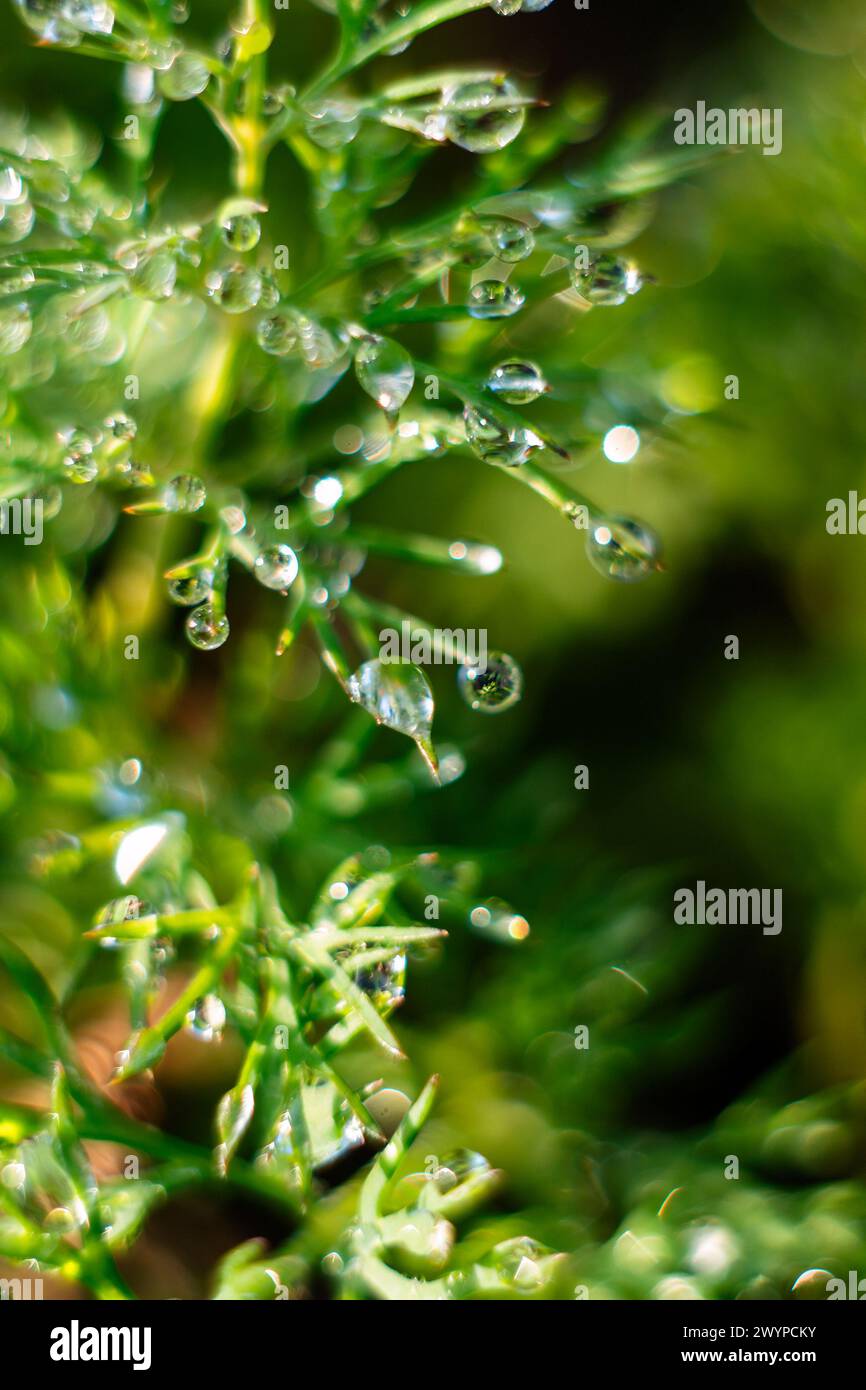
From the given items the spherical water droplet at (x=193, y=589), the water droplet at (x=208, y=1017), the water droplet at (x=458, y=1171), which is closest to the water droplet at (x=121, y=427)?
the spherical water droplet at (x=193, y=589)

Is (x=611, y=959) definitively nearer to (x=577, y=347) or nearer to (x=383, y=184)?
(x=577, y=347)

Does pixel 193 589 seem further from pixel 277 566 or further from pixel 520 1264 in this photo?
pixel 520 1264

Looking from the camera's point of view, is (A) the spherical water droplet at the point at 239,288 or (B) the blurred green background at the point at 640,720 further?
(B) the blurred green background at the point at 640,720

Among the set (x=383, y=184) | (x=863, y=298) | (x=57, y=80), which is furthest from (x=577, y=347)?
(x=57, y=80)

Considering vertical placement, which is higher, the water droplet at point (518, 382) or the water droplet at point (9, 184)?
the water droplet at point (9, 184)

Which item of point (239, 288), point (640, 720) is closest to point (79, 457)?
point (239, 288)

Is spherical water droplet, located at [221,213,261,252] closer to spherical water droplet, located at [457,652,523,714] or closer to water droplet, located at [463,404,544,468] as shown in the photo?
water droplet, located at [463,404,544,468]

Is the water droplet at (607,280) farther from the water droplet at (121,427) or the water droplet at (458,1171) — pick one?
the water droplet at (458,1171)
